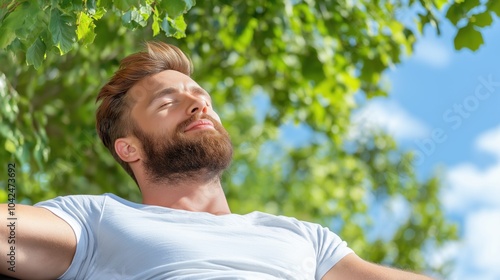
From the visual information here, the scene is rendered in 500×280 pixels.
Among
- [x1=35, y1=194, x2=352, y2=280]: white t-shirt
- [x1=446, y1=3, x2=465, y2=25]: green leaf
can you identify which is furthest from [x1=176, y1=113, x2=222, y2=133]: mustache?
[x1=446, y1=3, x2=465, y2=25]: green leaf

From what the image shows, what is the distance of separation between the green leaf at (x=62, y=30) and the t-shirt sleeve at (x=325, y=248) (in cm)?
103

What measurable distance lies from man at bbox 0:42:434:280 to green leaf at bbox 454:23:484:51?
127cm

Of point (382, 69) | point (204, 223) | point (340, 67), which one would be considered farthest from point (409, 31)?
point (204, 223)

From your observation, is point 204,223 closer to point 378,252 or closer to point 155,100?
point 155,100

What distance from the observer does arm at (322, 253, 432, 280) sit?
2.62 metres

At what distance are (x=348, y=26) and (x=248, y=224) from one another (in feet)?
10.1

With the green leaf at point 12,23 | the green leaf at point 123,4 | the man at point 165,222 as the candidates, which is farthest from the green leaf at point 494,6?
the green leaf at point 12,23

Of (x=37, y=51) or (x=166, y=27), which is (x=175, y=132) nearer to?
(x=166, y=27)

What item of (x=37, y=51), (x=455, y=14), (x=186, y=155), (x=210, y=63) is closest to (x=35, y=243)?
(x=37, y=51)

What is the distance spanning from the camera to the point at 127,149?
304cm

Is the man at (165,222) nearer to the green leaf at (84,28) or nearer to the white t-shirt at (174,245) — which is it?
the white t-shirt at (174,245)

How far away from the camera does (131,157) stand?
3012 mm

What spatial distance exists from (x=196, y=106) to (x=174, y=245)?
70 cm

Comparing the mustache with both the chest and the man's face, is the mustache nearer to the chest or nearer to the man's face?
the man's face
